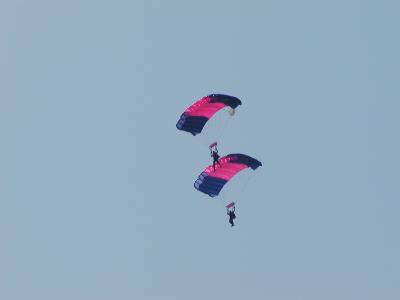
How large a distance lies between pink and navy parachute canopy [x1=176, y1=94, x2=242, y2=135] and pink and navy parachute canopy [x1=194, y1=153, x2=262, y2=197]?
2399 millimetres

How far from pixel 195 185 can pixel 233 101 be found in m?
5.29

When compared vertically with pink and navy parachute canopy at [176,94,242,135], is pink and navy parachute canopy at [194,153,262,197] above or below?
below

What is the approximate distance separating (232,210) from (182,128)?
580 centimetres

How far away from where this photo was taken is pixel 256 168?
141 meters

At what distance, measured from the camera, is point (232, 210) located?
142875 mm

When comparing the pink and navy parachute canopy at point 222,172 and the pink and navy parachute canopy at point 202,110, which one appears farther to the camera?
the pink and navy parachute canopy at point 202,110

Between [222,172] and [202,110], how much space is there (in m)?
3.75

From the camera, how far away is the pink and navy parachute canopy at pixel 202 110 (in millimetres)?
141000

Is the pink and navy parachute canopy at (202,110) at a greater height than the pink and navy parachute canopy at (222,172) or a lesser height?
greater

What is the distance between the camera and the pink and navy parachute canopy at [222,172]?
5546 inches

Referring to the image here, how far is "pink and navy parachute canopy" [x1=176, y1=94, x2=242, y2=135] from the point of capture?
141 meters

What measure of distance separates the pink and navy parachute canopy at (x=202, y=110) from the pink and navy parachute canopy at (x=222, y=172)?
2.40 metres

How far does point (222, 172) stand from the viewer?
14162cm

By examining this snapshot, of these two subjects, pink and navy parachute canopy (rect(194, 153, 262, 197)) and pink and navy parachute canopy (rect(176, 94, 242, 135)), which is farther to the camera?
pink and navy parachute canopy (rect(176, 94, 242, 135))
